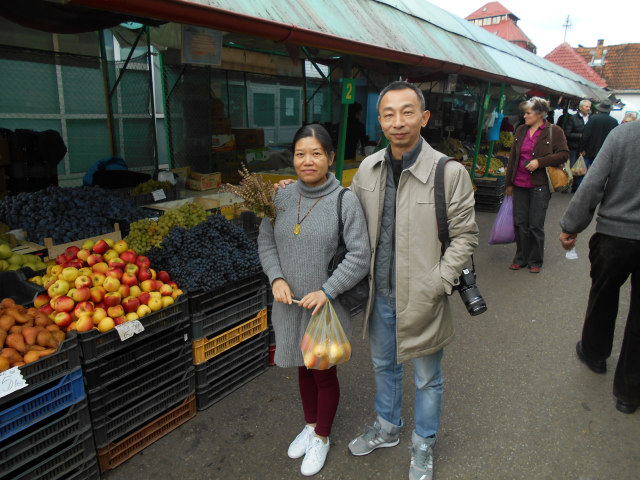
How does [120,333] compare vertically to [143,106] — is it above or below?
below

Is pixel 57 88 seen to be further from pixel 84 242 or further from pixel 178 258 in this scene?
pixel 178 258

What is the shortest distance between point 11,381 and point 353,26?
443 centimetres

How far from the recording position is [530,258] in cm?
590

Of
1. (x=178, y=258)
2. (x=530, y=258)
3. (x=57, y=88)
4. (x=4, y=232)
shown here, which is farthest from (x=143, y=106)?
(x=530, y=258)

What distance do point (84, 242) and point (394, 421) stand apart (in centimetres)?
253

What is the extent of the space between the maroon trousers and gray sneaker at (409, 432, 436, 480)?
50 centimetres

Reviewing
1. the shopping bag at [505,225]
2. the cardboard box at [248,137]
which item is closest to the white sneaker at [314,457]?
the shopping bag at [505,225]

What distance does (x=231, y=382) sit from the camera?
10.6 ft

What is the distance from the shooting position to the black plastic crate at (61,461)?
6.85ft

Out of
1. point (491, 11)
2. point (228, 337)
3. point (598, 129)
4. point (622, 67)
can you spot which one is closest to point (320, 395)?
point (228, 337)

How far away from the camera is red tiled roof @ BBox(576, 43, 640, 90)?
116 feet

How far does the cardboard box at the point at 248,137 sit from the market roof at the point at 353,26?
300 cm

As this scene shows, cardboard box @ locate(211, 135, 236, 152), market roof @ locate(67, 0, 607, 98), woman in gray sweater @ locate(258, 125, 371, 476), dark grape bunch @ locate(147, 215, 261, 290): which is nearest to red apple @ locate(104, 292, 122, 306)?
dark grape bunch @ locate(147, 215, 261, 290)

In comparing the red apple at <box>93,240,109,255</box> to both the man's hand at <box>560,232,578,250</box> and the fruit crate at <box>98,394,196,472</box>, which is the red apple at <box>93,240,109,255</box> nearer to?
the fruit crate at <box>98,394,196,472</box>
